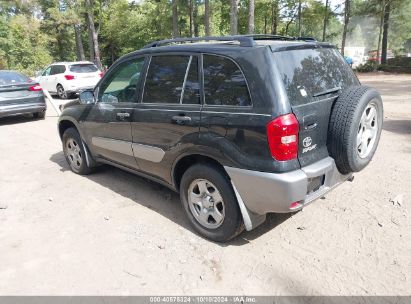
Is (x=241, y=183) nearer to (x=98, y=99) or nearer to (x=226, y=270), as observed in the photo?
(x=226, y=270)

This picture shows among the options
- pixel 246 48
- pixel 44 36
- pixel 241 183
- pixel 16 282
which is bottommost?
pixel 16 282

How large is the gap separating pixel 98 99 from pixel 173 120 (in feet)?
5.36

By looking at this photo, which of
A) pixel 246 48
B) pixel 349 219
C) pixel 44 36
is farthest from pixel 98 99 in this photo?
pixel 44 36

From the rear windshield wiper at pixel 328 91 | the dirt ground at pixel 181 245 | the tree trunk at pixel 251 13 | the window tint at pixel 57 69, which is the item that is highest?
the tree trunk at pixel 251 13

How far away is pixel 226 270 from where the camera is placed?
3.12 meters

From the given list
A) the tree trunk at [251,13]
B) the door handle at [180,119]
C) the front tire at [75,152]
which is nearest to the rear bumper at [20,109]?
the front tire at [75,152]

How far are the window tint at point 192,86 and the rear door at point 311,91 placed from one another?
80cm

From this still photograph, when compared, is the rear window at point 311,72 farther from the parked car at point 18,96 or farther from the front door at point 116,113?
the parked car at point 18,96

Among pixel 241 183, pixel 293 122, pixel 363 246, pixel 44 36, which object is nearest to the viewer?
pixel 293 122

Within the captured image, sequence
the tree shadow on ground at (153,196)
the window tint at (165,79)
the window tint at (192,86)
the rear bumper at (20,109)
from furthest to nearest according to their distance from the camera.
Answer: the rear bumper at (20,109) < the tree shadow on ground at (153,196) < the window tint at (165,79) < the window tint at (192,86)

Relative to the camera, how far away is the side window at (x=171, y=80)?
3.46m

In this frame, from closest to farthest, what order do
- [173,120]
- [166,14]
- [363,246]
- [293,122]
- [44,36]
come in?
1. [293,122]
2. [363,246]
3. [173,120]
4. [166,14]
5. [44,36]

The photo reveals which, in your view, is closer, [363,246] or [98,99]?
[363,246]

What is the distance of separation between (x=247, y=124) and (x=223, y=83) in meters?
0.48
